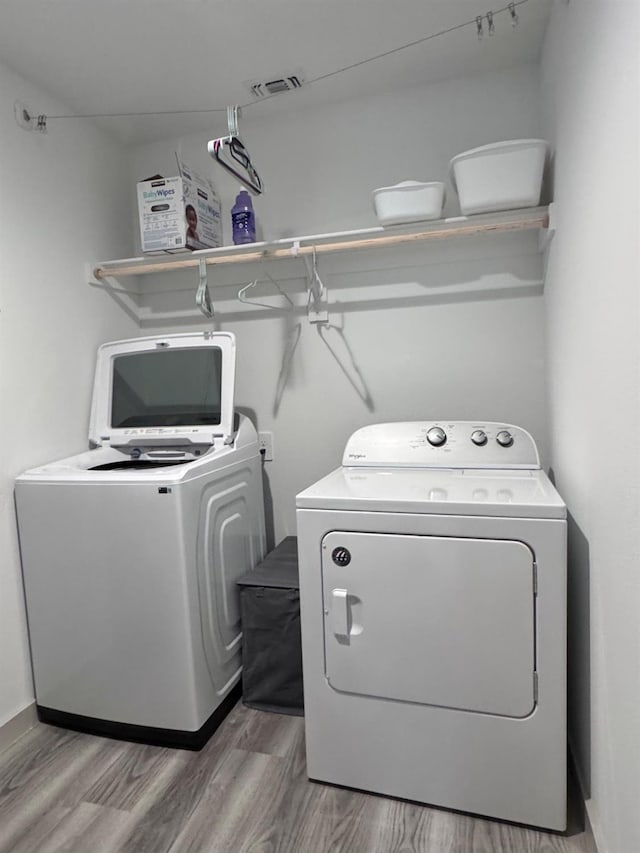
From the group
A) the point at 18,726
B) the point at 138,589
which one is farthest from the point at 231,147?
the point at 18,726

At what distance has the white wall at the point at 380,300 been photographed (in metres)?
2.14

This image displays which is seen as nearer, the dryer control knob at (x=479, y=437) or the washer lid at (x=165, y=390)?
the dryer control knob at (x=479, y=437)

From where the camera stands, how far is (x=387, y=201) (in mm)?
1917

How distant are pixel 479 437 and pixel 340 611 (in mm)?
808

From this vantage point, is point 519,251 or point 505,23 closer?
point 505,23

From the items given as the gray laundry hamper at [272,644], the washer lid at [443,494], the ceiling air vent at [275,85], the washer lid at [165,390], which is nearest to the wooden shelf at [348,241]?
the washer lid at [165,390]

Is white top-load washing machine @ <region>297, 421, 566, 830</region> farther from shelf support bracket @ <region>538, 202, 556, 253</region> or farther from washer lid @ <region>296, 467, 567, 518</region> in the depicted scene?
shelf support bracket @ <region>538, 202, 556, 253</region>

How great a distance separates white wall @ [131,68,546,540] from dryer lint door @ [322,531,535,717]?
93 centimetres

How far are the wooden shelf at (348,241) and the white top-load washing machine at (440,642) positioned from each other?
914 mm

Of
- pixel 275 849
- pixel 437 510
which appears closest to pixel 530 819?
pixel 275 849

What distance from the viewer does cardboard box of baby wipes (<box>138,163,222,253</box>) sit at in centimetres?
213

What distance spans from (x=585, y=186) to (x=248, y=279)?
149 centimetres

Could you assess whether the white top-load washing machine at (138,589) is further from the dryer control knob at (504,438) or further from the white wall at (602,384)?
the white wall at (602,384)

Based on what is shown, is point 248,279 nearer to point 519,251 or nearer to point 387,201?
point 387,201
